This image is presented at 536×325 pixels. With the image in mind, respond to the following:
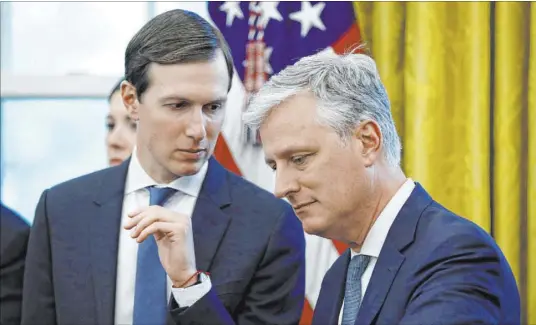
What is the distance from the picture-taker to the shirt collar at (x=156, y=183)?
2.30 metres

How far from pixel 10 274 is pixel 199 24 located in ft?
3.12

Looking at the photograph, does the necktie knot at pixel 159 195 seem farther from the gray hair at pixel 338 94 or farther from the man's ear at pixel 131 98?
the gray hair at pixel 338 94

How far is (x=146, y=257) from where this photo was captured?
2.23 meters

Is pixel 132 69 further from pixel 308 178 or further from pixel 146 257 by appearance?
pixel 308 178

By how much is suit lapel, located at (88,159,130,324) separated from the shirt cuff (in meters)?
0.23

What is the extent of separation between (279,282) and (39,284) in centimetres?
59

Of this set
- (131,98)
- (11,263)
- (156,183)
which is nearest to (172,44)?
(131,98)

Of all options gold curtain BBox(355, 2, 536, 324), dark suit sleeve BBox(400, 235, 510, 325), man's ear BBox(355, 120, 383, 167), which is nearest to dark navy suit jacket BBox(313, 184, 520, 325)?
dark suit sleeve BBox(400, 235, 510, 325)

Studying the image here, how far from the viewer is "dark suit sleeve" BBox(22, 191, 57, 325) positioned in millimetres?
2219

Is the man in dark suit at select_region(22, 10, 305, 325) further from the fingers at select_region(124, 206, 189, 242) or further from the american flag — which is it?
the american flag

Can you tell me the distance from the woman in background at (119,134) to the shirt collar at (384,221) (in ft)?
4.03

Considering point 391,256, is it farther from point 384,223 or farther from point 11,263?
point 11,263

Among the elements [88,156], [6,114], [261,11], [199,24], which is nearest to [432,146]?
[261,11]

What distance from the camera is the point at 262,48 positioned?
125 inches
